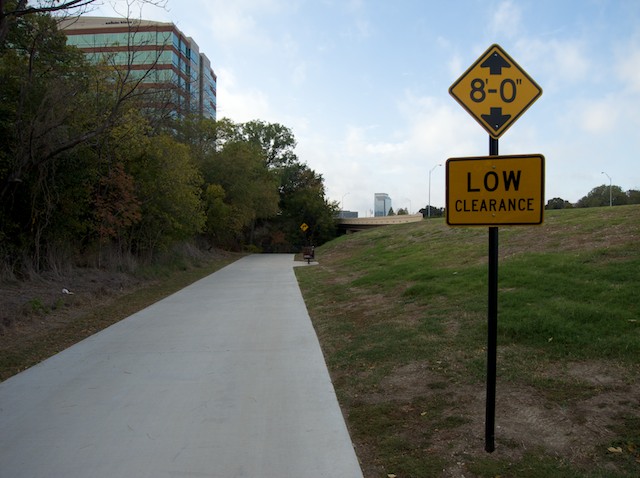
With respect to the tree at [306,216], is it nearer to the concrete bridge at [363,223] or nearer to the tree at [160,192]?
the concrete bridge at [363,223]

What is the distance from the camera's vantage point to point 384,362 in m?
6.86

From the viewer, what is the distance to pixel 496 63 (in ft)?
14.8

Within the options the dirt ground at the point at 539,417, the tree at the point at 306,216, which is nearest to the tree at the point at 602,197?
the tree at the point at 306,216

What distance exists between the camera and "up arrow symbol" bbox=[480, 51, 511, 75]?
4.51 metres

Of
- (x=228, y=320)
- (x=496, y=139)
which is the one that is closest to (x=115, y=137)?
(x=228, y=320)

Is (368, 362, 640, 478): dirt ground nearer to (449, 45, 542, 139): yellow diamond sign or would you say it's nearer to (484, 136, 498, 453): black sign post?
(484, 136, 498, 453): black sign post

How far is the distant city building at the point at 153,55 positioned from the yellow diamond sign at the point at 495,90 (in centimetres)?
984

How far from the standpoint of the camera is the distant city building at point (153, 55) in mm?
15099

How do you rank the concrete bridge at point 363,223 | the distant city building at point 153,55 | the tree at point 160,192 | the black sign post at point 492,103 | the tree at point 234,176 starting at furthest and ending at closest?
1. the concrete bridge at point 363,223
2. the tree at point 234,176
3. the tree at point 160,192
4. the distant city building at point 153,55
5. the black sign post at point 492,103

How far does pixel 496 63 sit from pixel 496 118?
487 mm

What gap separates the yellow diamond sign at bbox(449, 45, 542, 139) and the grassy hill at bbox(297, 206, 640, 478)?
253cm

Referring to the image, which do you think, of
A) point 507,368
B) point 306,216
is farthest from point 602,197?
point 507,368

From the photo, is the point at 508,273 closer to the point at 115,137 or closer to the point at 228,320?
the point at 228,320

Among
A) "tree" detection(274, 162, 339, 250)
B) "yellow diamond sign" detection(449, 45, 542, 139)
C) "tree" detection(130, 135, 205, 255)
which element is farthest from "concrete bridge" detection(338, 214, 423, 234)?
"yellow diamond sign" detection(449, 45, 542, 139)
